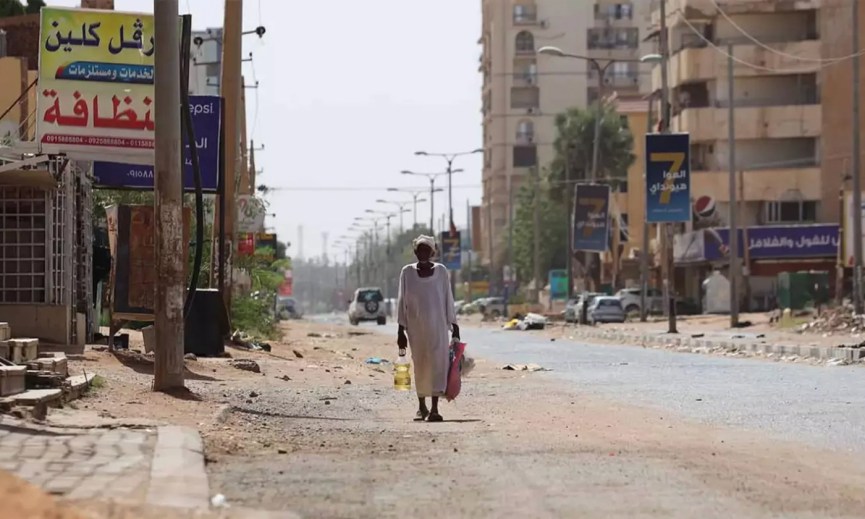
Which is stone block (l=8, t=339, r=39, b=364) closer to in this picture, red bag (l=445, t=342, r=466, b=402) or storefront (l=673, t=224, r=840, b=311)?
red bag (l=445, t=342, r=466, b=402)

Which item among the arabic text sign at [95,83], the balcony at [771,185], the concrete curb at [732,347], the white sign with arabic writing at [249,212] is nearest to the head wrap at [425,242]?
the arabic text sign at [95,83]

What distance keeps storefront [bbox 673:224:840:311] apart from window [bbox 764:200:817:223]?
154 inches

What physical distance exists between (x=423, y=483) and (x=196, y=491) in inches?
54.4

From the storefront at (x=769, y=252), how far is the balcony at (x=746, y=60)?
329 inches

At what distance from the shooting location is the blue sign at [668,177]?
48.1m

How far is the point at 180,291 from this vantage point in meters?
16.2

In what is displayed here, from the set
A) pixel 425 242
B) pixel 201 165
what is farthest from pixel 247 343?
pixel 425 242

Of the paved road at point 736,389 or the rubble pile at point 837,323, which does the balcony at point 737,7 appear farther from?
the paved road at point 736,389

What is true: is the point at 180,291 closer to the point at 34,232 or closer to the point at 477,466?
the point at 34,232

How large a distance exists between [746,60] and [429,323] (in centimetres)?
6650

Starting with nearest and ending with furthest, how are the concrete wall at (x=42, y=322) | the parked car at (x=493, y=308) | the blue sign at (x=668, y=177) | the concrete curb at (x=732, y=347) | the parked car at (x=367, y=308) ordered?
the concrete wall at (x=42, y=322)
the concrete curb at (x=732, y=347)
the blue sign at (x=668, y=177)
the parked car at (x=367, y=308)
the parked car at (x=493, y=308)

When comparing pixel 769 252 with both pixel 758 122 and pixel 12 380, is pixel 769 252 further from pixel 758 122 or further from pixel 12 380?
pixel 12 380

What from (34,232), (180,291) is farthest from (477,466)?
(34,232)

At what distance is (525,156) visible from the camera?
5571 inches
